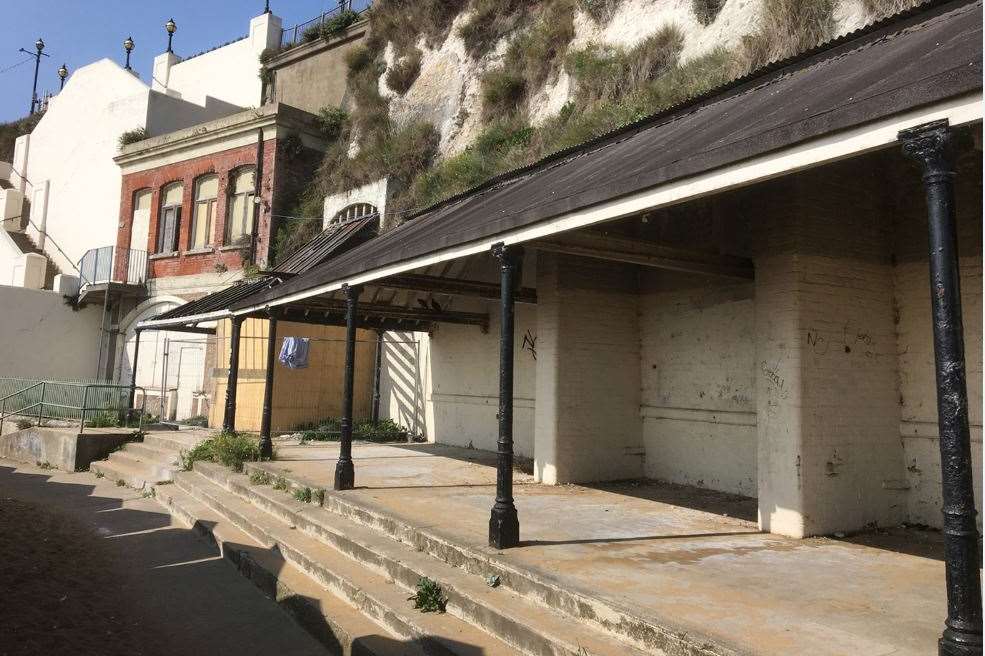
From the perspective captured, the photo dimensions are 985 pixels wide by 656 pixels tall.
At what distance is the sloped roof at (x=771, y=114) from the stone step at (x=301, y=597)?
10.4ft

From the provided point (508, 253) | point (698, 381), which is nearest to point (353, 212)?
point (698, 381)

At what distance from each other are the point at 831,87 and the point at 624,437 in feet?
18.2

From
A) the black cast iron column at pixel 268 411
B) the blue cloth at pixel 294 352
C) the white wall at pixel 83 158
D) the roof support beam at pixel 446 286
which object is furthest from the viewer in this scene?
the white wall at pixel 83 158

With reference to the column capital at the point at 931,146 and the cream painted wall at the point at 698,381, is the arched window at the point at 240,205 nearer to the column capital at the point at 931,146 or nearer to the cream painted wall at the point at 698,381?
the cream painted wall at the point at 698,381

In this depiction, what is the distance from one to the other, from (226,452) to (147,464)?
10.7 feet

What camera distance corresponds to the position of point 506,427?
5629 millimetres

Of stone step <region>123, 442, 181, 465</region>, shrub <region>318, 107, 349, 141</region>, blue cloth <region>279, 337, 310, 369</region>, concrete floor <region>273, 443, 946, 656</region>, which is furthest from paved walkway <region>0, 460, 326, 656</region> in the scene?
shrub <region>318, 107, 349, 141</region>

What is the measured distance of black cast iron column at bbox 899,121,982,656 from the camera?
2.94m

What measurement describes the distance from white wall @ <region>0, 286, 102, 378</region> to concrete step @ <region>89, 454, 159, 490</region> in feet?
33.1

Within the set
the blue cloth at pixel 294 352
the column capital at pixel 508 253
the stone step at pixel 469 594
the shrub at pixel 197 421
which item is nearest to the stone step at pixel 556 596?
the stone step at pixel 469 594

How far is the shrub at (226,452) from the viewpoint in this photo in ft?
35.1

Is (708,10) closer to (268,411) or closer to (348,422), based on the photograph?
(348,422)

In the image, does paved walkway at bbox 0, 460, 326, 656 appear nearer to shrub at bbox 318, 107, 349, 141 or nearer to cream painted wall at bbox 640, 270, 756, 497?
cream painted wall at bbox 640, 270, 756, 497

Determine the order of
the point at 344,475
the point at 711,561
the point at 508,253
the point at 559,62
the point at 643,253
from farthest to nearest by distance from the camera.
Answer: the point at 559,62 < the point at 344,475 < the point at 643,253 < the point at 508,253 < the point at 711,561
